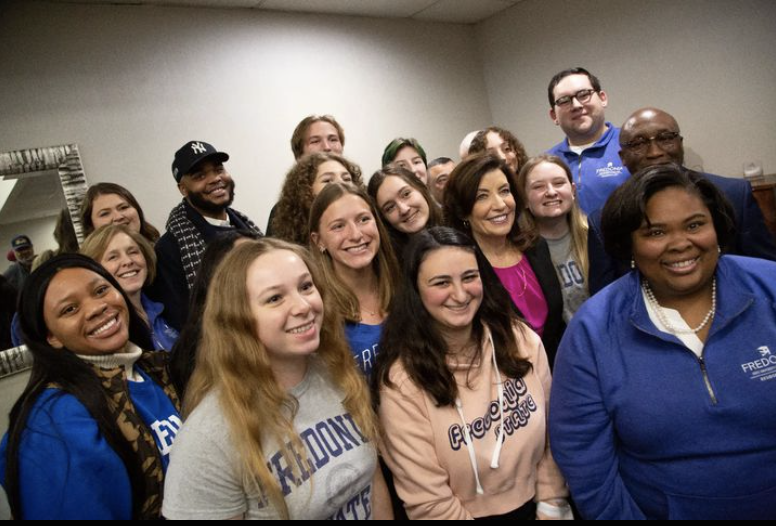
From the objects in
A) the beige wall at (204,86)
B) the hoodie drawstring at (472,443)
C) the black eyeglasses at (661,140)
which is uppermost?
the beige wall at (204,86)

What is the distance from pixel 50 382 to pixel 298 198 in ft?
4.53

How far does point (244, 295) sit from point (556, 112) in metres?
2.70

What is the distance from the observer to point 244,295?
4.31 feet

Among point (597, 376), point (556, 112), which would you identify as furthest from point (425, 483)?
point (556, 112)

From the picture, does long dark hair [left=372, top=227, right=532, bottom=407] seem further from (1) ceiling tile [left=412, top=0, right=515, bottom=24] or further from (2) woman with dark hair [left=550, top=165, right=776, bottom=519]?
(1) ceiling tile [left=412, top=0, right=515, bottom=24]

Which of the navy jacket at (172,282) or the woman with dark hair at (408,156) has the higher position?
the woman with dark hair at (408,156)

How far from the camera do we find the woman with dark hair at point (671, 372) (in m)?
1.23

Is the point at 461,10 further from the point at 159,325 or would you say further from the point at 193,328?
the point at 193,328

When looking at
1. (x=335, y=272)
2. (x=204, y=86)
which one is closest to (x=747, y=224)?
(x=335, y=272)

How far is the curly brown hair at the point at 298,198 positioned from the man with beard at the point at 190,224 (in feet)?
1.25

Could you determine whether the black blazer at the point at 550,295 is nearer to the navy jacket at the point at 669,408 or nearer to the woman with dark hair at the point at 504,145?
the navy jacket at the point at 669,408

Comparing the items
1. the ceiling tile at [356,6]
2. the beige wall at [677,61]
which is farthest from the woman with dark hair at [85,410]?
the beige wall at [677,61]

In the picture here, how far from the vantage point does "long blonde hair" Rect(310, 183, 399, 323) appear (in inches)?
76.7

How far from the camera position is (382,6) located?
4.78m
